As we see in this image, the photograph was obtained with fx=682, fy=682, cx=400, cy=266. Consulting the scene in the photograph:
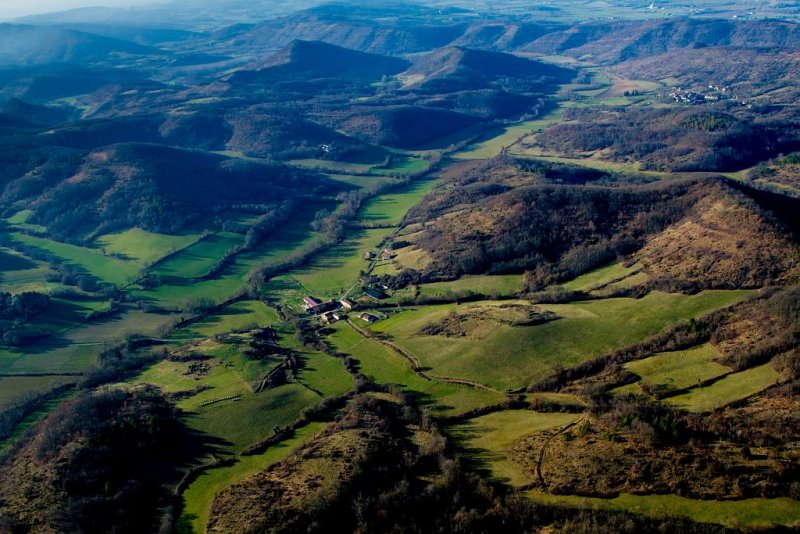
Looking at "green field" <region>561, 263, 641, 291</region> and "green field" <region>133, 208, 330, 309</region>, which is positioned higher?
"green field" <region>561, 263, 641, 291</region>

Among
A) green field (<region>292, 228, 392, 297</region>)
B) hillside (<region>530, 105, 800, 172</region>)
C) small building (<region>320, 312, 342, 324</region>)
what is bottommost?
green field (<region>292, 228, 392, 297</region>)

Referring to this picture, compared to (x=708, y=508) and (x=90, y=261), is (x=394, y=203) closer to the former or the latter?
(x=90, y=261)

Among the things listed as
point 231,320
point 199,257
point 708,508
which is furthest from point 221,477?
point 199,257

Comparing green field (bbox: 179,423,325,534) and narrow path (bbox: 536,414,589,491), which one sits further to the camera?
green field (bbox: 179,423,325,534)

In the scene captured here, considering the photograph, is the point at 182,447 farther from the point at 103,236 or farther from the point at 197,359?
the point at 103,236

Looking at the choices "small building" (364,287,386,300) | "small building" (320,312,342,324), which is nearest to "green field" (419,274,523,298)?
"small building" (364,287,386,300)

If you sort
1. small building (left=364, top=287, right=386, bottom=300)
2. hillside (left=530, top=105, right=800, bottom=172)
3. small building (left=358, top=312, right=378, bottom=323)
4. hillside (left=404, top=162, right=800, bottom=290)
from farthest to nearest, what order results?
hillside (left=530, top=105, right=800, bottom=172), small building (left=364, top=287, right=386, bottom=300), small building (left=358, top=312, right=378, bottom=323), hillside (left=404, top=162, right=800, bottom=290)

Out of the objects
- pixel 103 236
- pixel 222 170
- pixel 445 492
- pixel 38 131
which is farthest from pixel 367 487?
pixel 38 131

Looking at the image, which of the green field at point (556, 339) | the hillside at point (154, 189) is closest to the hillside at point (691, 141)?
the hillside at point (154, 189)

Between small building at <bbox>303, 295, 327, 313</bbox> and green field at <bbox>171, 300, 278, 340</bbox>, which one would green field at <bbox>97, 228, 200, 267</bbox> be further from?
small building at <bbox>303, 295, 327, 313</bbox>
